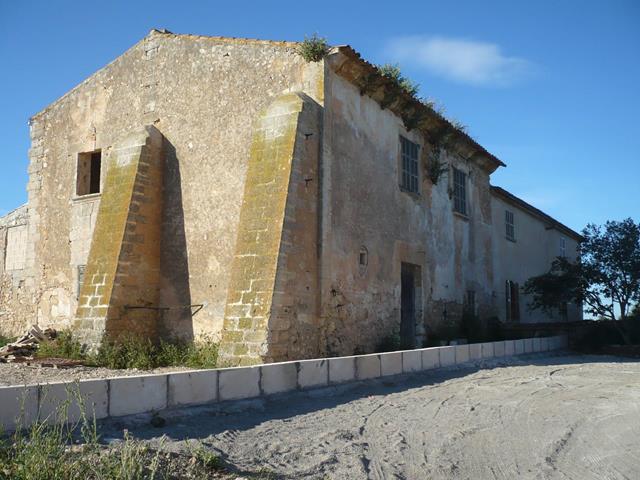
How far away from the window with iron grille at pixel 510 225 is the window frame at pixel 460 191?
4291 mm

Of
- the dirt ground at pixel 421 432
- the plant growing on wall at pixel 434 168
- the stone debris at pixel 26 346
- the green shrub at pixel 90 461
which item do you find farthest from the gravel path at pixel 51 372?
the plant growing on wall at pixel 434 168

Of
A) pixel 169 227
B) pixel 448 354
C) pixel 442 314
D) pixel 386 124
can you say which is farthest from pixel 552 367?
pixel 169 227

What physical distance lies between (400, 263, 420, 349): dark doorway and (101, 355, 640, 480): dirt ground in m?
5.21

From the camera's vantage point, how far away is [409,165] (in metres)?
14.6

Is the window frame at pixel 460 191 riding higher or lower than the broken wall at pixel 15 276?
higher

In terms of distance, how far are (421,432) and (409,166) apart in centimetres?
937

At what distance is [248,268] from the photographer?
384 inches

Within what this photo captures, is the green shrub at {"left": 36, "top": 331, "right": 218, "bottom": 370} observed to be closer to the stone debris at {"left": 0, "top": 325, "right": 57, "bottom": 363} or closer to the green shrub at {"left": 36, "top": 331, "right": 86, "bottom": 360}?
the green shrub at {"left": 36, "top": 331, "right": 86, "bottom": 360}

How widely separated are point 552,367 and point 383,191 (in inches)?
201

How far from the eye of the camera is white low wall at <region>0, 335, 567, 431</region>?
16.0 feet

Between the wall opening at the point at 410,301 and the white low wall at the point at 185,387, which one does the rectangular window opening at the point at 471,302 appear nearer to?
the wall opening at the point at 410,301

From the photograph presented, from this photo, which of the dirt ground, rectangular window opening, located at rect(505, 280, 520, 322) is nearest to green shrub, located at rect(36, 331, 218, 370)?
the dirt ground

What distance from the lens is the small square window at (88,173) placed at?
46.2ft

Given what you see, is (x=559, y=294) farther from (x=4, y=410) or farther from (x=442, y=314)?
(x=4, y=410)
